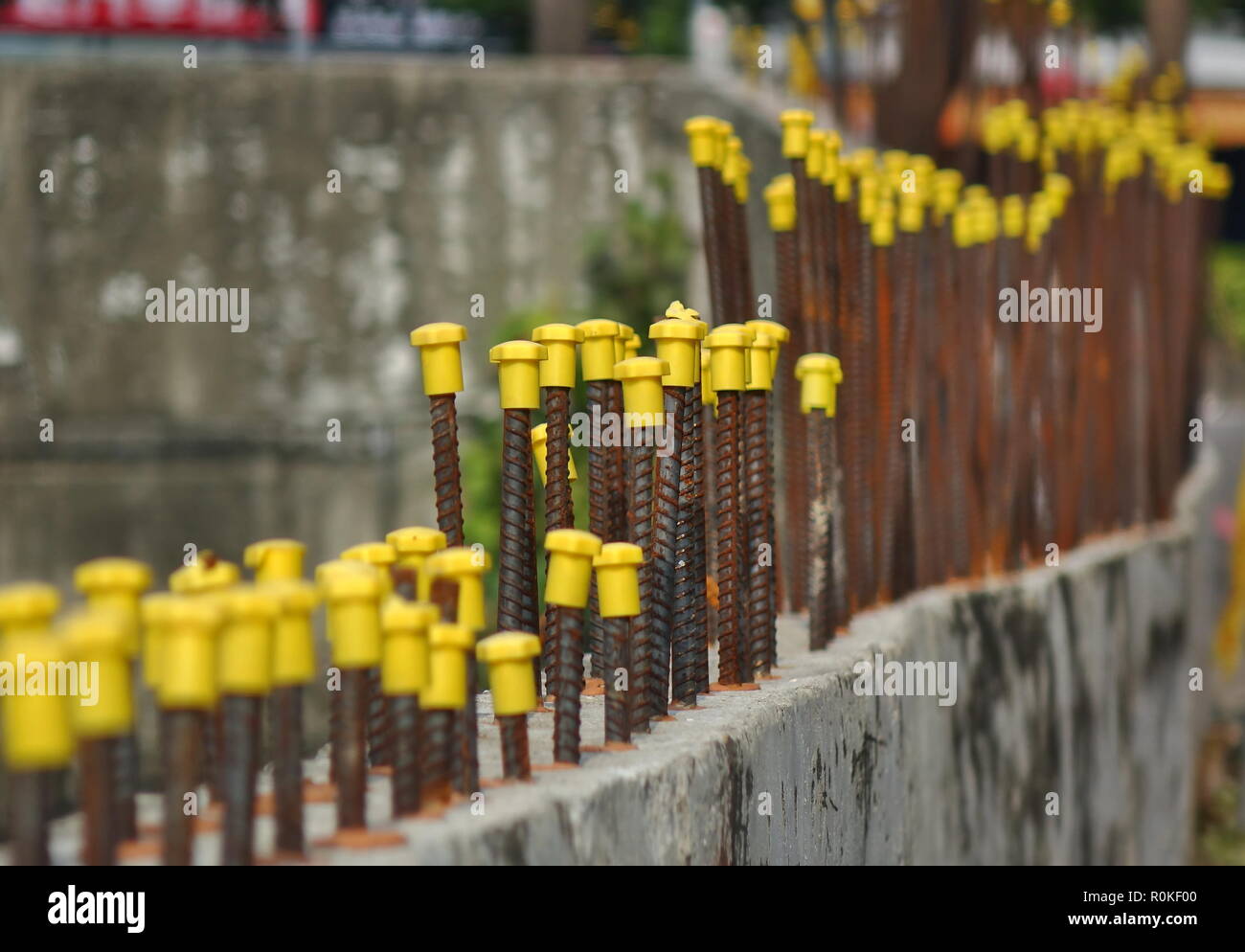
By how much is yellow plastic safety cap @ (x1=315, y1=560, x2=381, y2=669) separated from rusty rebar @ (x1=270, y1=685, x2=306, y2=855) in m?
0.07

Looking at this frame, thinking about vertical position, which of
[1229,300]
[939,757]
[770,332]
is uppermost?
[1229,300]

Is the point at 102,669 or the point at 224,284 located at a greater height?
the point at 224,284

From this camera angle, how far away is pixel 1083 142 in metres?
7.11

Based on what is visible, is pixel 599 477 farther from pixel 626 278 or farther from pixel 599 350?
pixel 626 278

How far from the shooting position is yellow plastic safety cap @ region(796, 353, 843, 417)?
3754 mm

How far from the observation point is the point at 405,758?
2.05 metres

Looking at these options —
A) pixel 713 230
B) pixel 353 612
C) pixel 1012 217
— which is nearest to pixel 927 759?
pixel 713 230

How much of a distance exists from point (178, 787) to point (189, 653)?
0.54 ft

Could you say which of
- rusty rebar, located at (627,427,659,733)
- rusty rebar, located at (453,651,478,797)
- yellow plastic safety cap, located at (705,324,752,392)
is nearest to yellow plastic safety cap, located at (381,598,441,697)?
rusty rebar, located at (453,651,478,797)

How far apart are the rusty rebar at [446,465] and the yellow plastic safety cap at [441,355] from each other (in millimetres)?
19

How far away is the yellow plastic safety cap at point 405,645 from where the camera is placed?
2012mm

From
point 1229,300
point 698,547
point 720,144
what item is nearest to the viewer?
point 698,547
